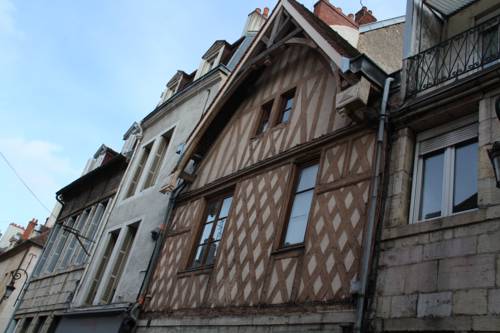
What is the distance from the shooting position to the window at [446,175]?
15.9ft

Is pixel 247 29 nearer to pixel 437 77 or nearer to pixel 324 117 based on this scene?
pixel 324 117

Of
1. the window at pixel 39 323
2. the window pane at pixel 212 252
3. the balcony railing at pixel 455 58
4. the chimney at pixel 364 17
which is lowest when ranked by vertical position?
the window at pixel 39 323

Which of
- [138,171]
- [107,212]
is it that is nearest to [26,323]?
[107,212]

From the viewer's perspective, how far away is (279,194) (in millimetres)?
7027

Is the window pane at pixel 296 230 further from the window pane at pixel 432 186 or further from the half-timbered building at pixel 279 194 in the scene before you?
the window pane at pixel 432 186

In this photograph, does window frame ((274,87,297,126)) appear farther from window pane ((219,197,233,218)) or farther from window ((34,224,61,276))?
window ((34,224,61,276))

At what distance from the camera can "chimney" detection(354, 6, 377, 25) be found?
11833 millimetres

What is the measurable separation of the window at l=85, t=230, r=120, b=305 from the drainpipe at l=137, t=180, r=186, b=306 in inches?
103

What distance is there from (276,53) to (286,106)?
3.47ft

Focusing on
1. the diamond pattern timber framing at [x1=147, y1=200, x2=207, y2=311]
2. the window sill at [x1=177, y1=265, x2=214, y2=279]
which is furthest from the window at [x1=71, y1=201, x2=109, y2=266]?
the window sill at [x1=177, y1=265, x2=214, y2=279]

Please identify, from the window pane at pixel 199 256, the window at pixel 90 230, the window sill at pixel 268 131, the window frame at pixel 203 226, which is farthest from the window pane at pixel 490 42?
the window at pixel 90 230

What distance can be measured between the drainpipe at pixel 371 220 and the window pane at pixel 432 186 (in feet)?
1.57

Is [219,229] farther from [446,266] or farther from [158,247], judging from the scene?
[446,266]

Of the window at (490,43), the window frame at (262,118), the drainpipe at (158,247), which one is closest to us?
the window at (490,43)
